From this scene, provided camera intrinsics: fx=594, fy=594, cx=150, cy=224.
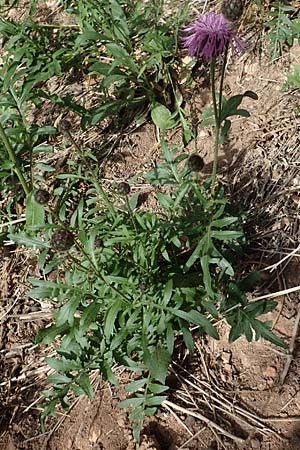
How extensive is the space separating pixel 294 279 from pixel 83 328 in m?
1.05

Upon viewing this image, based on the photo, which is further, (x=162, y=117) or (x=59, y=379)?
(x=162, y=117)

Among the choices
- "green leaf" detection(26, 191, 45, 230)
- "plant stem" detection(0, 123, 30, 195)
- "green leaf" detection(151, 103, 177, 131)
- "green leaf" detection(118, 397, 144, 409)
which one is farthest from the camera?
"green leaf" detection(151, 103, 177, 131)

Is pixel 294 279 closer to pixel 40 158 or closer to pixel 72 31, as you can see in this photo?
pixel 40 158

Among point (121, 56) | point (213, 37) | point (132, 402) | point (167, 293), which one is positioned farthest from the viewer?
point (121, 56)

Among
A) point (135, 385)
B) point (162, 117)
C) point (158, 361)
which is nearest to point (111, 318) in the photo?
point (158, 361)

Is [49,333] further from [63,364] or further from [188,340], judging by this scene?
[188,340]

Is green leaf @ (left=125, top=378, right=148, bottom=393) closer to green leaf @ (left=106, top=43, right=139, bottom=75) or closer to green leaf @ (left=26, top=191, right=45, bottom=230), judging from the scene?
green leaf @ (left=26, top=191, right=45, bottom=230)

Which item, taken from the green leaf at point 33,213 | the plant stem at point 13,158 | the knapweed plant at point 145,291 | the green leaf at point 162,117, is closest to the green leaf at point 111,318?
the knapweed plant at point 145,291

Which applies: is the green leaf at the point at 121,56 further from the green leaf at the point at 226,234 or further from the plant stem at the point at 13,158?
the green leaf at the point at 226,234

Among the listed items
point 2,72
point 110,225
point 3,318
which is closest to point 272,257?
point 110,225

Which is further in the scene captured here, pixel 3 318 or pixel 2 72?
pixel 2 72

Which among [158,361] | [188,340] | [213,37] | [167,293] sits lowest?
[158,361]

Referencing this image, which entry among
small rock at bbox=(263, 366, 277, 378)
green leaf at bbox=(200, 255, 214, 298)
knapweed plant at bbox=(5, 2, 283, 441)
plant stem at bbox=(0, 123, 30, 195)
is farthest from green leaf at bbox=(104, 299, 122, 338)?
plant stem at bbox=(0, 123, 30, 195)

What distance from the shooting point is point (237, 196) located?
312cm
